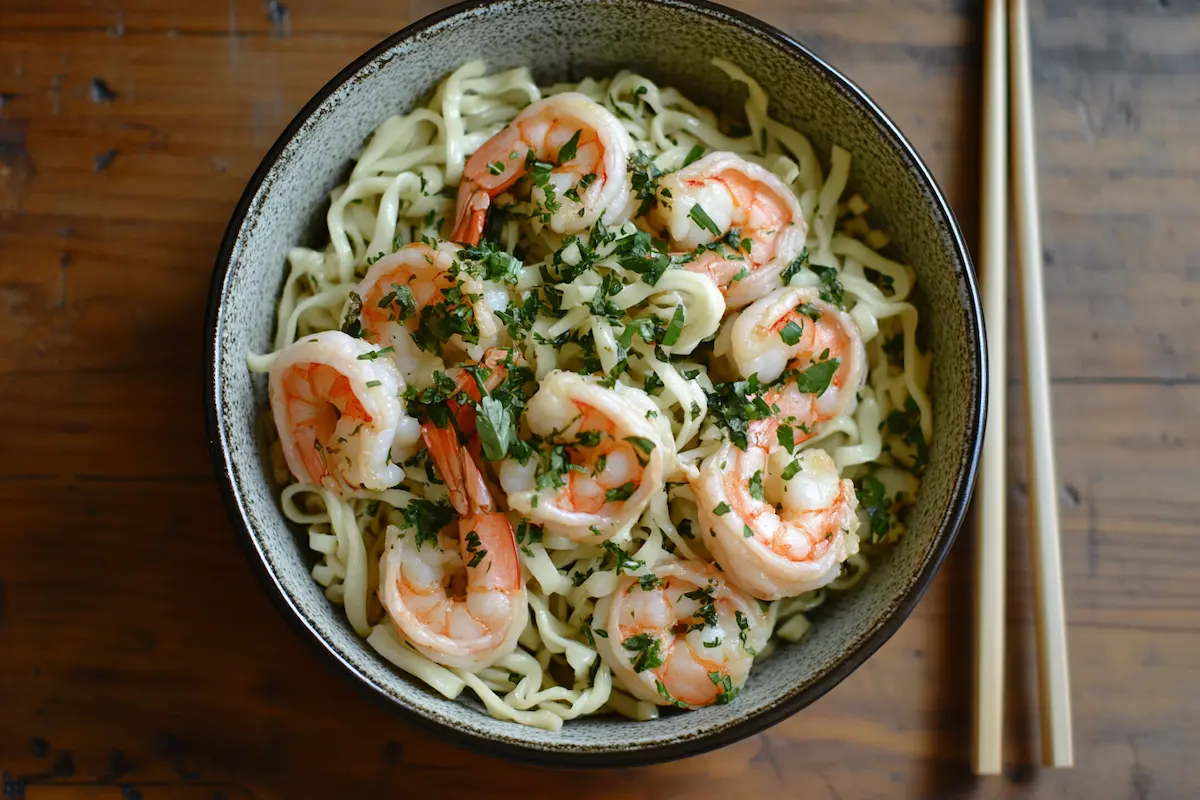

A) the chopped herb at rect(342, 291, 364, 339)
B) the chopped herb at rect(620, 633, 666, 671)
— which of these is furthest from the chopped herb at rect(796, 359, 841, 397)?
the chopped herb at rect(342, 291, 364, 339)

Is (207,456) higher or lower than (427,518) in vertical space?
lower

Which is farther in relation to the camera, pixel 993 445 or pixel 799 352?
pixel 993 445

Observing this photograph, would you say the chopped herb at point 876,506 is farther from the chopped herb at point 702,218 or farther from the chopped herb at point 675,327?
the chopped herb at point 702,218

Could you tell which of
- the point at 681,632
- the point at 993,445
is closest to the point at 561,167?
the point at 681,632

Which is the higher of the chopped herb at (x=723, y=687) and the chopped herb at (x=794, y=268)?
the chopped herb at (x=794, y=268)

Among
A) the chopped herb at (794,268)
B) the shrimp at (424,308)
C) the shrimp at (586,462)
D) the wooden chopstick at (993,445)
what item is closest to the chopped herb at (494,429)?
the shrimp at (586,462)

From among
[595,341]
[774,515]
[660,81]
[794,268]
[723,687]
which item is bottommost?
[723,687]

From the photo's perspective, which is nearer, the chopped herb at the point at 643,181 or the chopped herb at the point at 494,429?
the chopped herb at the point at 494,429

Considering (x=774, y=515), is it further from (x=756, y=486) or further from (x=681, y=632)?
(x=681, y=632)

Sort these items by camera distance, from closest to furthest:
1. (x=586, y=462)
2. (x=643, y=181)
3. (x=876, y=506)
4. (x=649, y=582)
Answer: (x=586, y=462) < (x=649, y=582) < (x=643, y=181) < (x=876, y=506)
